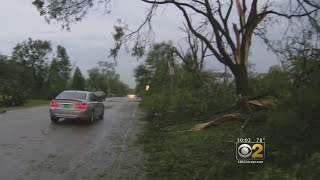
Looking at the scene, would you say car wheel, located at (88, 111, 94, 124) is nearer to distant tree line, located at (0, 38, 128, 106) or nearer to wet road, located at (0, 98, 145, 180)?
wet road, located at (0, 98, 145, 180)

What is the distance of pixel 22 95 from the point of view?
1849 inches

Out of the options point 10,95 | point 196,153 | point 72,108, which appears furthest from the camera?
point 10,95

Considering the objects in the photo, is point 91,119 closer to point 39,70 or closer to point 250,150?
point 250,150

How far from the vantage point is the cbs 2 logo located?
7.57 meters

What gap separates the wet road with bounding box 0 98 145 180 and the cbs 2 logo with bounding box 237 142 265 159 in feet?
8.54

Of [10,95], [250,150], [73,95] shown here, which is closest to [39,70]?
[10,95]

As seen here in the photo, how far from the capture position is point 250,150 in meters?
7.79

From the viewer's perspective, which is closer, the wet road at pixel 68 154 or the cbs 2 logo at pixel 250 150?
the cbs 2 logo at pixel 250 150

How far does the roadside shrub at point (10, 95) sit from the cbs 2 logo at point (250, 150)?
38116 mm

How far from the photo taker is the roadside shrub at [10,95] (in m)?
43.4

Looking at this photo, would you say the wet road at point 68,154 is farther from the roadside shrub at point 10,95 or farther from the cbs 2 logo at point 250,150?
the roadside shrub at point 10,95

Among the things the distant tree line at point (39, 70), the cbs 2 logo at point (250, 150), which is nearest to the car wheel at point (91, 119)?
the cbs 2 logo at point (250, 150)

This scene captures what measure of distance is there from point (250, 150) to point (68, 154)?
5.94 m

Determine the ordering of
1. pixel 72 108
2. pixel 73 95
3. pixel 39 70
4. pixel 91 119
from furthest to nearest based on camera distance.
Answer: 1. pixel 39 70
2. pixel 73 95
3. pixel 91 119
4. pixel 72 108
